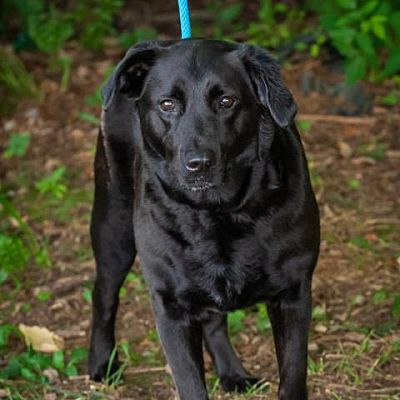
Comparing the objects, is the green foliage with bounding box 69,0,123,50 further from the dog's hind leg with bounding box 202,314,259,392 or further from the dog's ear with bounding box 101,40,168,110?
the dog's ear with bounding box 101,40,168,110

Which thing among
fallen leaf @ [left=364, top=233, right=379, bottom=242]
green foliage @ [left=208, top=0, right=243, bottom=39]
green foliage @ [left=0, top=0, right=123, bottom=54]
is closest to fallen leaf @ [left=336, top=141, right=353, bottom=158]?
fallen leaf @ [left=364, top=233, right=379, bottom=242]

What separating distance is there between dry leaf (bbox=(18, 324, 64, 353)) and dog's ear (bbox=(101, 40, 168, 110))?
5.12 ft

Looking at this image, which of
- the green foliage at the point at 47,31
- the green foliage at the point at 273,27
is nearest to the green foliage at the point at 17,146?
the green foliage at the point at 47,31

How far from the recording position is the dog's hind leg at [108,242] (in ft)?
14.7

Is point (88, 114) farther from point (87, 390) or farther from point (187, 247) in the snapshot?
point (187, 247)

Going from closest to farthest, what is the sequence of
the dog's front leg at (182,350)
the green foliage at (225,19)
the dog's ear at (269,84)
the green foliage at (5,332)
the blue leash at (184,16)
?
the dog's ear at (269,84) → the dog's front leg at (182,350) → the blue leash at (184,16) → the green foliage at (5,332) → the green foliage at (225,19)

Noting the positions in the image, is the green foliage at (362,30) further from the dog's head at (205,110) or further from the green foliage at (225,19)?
the dog's head at (205,110)

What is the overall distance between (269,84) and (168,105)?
1.11ft

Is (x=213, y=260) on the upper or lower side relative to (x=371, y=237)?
upper

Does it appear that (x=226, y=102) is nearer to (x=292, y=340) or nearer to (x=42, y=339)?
(x=292, y=340)

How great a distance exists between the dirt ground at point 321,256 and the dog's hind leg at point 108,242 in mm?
145

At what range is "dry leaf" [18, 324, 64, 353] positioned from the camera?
16.6 ft

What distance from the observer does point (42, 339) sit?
16.7 ft

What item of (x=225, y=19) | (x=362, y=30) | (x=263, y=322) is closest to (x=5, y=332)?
(x=263, y=322)
